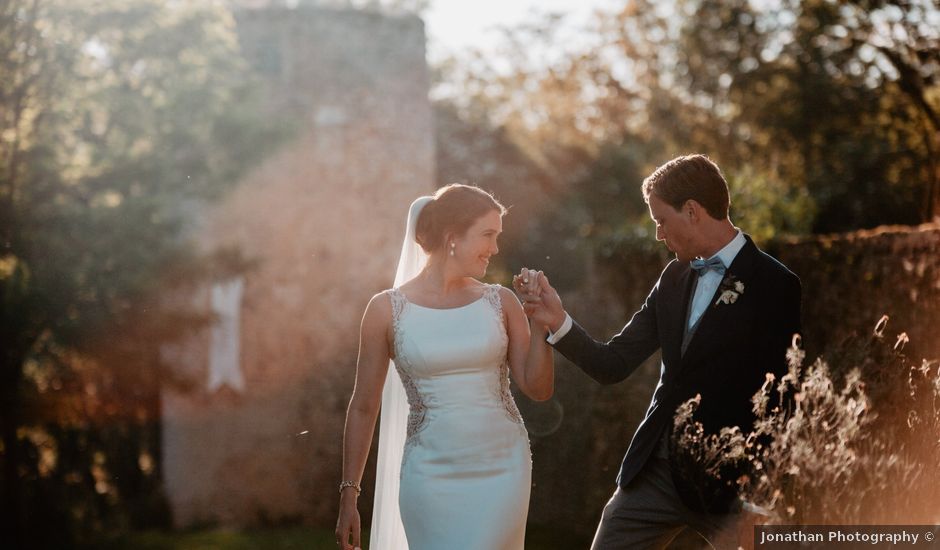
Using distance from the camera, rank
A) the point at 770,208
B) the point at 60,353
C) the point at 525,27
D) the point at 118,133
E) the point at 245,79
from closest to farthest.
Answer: the point at 770,208 → the point at 60,353 → the point at 118,133 → the point at 245,79 → the point at 525,27

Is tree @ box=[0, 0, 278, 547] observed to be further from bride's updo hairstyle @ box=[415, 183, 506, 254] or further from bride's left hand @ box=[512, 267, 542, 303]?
bride's left hand @ box=[512, 267, 542, 303]

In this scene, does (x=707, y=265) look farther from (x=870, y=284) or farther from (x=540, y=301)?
(x=870, y=284)

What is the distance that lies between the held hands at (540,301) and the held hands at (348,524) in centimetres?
97

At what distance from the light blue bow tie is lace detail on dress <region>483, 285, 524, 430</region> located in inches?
30.7

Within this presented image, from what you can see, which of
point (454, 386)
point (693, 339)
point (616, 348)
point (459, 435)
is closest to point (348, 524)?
point (459, 435)

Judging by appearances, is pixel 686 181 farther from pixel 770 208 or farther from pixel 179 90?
pixel 179 90

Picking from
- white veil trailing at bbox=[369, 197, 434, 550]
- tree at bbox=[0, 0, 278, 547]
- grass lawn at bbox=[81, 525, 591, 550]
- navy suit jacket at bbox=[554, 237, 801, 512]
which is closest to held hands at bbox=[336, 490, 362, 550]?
white veil trailing at bbox=[369, 197, 434, 550]

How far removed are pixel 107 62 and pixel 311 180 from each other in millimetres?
4771

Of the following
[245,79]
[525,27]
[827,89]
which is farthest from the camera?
[525,27]

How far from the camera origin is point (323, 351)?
1605cm

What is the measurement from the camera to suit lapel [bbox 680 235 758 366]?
12.5 feet

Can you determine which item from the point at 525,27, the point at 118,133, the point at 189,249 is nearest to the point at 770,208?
the point at 189,249

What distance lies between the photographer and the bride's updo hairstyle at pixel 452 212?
14.0 feet

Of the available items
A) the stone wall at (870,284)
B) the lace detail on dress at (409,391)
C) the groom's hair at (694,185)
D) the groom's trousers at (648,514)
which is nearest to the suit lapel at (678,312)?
the groom's hair at (694,185)
